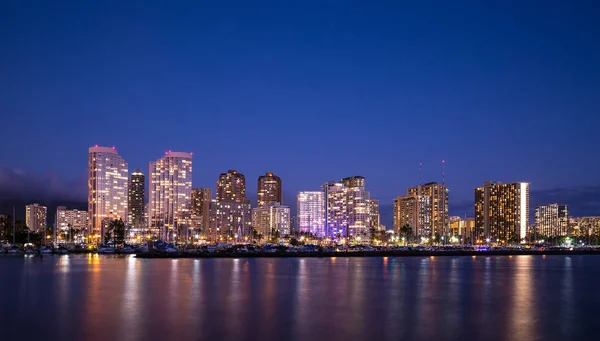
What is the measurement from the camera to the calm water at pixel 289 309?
98.7 feet

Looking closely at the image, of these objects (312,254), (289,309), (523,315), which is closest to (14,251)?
(312,254)

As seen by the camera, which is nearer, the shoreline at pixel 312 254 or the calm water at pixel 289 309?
the calm water at pixel 289 309

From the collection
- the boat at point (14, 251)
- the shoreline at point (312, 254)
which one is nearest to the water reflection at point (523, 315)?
the shoreline at point (312, 254)

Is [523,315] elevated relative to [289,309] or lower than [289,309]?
lower

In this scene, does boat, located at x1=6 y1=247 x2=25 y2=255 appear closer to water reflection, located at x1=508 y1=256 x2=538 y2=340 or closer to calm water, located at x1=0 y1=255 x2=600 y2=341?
calm water, located at x1=0 y1=255 x2=600 y2=341

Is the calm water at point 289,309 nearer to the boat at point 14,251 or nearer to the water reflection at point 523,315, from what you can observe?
the water reflection at point 523,315

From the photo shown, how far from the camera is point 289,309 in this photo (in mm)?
38344

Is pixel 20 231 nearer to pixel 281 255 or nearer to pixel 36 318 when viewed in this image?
pixel 281 255

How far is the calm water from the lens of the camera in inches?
1184

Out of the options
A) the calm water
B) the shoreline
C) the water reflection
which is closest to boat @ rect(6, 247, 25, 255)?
the shoreline

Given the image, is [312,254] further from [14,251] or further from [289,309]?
[289,309]

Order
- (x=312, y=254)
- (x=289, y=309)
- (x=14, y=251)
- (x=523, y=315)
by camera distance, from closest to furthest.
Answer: (x=523, y=315) → (x=289, y=309) → (x=312, y=254) → (x=14, y=251)

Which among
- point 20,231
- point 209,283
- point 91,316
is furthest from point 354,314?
point 20,231

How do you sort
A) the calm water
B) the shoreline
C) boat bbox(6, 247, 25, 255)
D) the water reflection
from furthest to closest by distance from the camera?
1. boat bbox(6, 247, 25, 255)
2. the shoreline
3. the water reflection
4. the calm water
